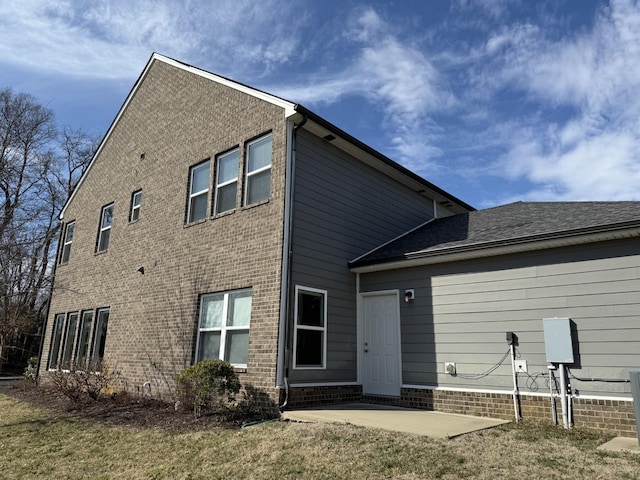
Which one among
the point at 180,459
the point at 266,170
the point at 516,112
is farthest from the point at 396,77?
the point at 180,459

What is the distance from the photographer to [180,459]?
5840mm

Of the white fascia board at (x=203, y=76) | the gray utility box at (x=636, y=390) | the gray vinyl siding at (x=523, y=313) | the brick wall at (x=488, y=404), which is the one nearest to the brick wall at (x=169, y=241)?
the white fascia board at (x=203, y=76)

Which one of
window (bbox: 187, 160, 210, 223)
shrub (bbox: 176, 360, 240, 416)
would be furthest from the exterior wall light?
window (bbox: 187, 160, 210, 223)

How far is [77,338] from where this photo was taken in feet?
46.9

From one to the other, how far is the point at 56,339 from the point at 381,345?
12072 millimetres

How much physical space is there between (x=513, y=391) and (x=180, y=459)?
213 inches

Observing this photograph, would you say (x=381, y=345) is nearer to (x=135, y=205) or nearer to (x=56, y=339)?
(x=135, y=205)

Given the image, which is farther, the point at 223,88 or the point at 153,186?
the point at 153,186

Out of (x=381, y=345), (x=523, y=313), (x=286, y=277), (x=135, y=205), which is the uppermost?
(x=135, y=205)

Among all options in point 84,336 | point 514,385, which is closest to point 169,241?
point 84,336

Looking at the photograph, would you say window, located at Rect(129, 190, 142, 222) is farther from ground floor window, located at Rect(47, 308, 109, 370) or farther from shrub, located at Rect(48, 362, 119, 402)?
shrub, located at Rect(48, 362, 119, 402)

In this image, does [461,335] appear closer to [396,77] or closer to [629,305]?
[629,305]

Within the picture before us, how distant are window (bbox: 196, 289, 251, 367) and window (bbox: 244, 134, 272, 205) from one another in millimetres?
2104

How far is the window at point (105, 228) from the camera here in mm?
14848
